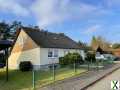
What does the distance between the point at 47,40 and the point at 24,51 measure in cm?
383

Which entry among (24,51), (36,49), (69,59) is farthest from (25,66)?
(69,59)

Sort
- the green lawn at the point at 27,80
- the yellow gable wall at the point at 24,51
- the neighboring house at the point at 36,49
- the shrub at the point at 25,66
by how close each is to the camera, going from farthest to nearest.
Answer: the yellow gable wall at the point at 24,51
the neighboring house at the point at 36,49
the shrub at the point at 25,66
the green lawn at the point at 27,80

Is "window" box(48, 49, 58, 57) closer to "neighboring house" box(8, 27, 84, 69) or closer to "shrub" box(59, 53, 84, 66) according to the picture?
"neighboring house" box(8, 27, 84, 69)

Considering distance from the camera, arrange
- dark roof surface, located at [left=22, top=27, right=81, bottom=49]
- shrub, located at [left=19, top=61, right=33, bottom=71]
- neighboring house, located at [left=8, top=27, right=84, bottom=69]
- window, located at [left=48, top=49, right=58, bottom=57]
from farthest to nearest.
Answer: window, located at [left=48, top=49, right=58, bottom=57] → dark roof surface, located at [left=22, top=27, right=81, bottom=49] → neighboring house, located at [left=8, top=27, right=84, bottom=69] → shrub, located at [left=19, top=61, right=33, bottom=71]

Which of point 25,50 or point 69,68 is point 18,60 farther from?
point 69,68

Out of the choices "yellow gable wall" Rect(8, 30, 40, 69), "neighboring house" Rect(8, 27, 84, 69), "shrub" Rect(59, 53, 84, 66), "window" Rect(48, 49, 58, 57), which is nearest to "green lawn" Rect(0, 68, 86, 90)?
"neighboring house" Rect(8, 27, 84, 69)

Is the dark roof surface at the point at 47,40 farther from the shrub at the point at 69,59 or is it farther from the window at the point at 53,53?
the shrub at the point at 69,59

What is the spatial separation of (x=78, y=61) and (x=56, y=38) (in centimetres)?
648

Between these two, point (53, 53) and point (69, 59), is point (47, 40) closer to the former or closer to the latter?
point (53, 53)

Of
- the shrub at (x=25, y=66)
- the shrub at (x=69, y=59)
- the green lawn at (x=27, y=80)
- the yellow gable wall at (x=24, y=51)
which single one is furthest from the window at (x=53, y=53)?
the green lawn at (x=27, y=80)

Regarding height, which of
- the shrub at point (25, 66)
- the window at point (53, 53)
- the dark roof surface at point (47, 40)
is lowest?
the shrub at point (25, 66)

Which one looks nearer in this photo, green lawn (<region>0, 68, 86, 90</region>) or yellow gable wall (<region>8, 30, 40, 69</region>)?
green lawn (<region>0, 68, 86, 90</region>)

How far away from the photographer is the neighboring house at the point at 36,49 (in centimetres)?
3686

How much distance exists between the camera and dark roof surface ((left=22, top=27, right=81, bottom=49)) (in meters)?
37.9
